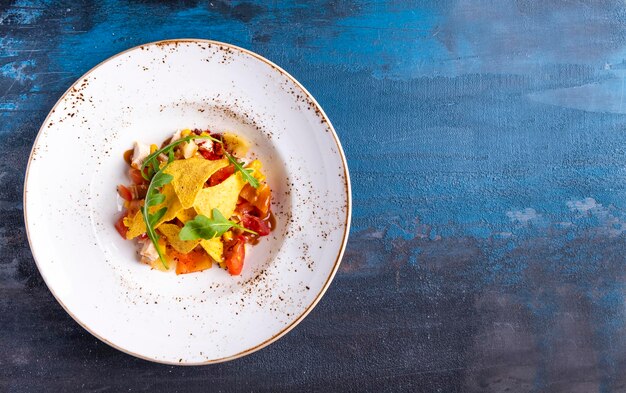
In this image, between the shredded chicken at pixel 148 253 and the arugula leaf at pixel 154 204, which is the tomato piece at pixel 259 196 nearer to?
the arugula leaf at pixel 154 204

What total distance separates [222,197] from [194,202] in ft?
0.48

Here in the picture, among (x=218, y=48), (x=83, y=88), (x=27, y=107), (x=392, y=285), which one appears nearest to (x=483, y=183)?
(x=392, y=285)

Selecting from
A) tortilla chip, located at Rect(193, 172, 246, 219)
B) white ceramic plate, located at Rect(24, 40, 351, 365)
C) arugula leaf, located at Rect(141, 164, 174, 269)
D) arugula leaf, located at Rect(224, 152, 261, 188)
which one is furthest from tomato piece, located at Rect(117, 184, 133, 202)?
arugula leaf, located at Rect(224, 152, 261, 188)

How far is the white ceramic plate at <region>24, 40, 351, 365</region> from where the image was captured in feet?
9.60

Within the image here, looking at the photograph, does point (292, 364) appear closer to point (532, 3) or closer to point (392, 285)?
point (392, 285)

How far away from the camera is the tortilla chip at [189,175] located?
2.89 m

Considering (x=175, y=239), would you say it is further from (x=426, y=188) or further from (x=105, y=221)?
(x=426, y=188)

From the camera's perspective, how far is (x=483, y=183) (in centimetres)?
334

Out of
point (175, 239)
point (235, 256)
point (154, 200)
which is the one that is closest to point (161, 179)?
point (154, 200)

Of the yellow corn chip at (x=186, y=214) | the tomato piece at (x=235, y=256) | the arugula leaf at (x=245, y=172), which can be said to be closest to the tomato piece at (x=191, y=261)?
the tomato piece at (x=235, y=256)

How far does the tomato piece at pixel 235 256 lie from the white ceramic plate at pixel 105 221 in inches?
3.1

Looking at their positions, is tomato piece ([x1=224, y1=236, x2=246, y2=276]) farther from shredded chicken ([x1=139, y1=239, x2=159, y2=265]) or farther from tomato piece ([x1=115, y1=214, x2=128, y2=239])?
tomato piece ([x1=115, y1=214, x2=128, y2=239])

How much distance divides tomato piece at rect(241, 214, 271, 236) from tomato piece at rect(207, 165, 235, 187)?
24 cm

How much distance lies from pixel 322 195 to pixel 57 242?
1.40 m
